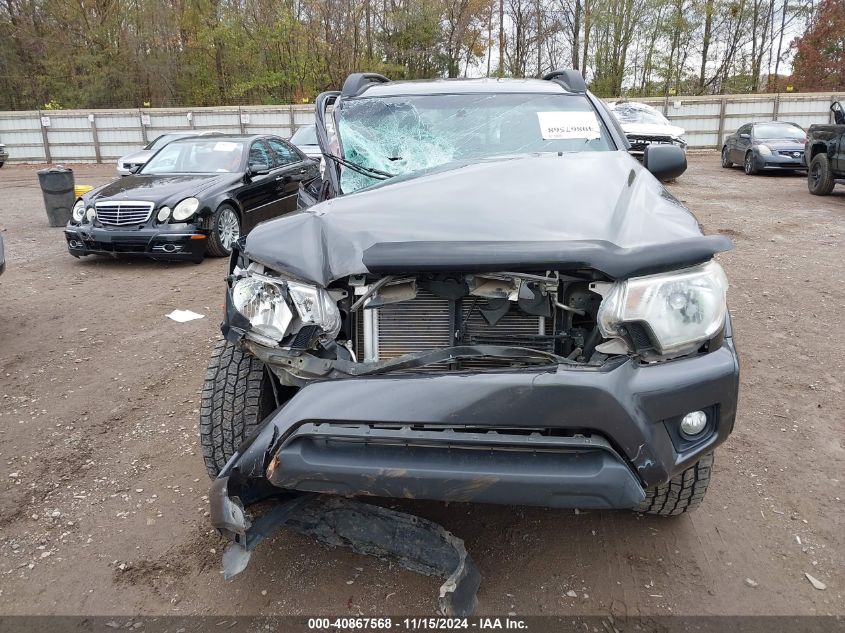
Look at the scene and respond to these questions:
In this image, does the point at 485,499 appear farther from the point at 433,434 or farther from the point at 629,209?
the point at 629,209

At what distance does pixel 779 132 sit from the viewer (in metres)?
15.3

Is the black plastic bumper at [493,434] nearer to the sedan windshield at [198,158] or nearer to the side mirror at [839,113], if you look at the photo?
the sedan windshield at [198,158]

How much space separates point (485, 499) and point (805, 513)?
1651 mm

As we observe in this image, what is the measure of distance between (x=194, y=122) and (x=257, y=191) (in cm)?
1721

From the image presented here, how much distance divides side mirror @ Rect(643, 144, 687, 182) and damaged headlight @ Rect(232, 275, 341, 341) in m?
2.25

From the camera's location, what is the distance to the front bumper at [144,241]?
6930 mm

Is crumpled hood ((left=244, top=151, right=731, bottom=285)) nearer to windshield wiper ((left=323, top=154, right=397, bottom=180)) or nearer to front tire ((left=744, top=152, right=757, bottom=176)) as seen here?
windshield wiper ((left=323, top=154, right=397, bottom=180))

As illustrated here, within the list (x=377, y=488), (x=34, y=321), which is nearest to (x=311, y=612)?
(x=377, y=488)

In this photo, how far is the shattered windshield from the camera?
11.0 ft

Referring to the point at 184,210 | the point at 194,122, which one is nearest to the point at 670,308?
the point at 184,210

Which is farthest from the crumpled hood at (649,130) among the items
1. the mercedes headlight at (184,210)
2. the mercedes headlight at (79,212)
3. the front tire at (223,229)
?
the mercedes headlight at (79,212)

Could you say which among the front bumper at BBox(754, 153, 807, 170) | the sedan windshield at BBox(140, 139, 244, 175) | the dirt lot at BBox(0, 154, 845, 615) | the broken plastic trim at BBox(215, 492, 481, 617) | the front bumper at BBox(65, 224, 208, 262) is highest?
the sedan windshield at BBox(140, 139, 244, 175)

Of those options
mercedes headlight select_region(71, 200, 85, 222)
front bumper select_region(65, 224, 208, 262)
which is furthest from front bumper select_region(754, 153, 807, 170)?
mercedes headlight select_region(71, 200, 85, 222)

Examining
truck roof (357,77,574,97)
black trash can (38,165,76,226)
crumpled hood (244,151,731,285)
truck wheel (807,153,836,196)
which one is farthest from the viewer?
truck wheel (807,153,836,196)
